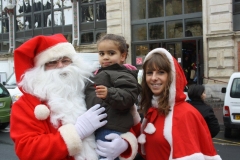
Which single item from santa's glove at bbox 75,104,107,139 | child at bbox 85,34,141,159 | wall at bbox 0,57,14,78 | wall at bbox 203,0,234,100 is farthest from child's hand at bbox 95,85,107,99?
wall at bbox 0,57,14,78

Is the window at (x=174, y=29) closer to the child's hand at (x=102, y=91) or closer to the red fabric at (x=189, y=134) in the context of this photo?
the red fabric at (x=189, y=134)

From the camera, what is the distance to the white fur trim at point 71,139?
2.16m

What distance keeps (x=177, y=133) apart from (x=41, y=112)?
3.15 feet

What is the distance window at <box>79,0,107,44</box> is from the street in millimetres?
13139

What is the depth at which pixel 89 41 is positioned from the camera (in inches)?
869

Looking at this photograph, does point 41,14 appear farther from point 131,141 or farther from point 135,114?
point 131,141

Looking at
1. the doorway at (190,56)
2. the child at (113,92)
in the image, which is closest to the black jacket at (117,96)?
the child at (113,92)

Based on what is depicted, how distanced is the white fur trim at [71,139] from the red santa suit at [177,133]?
50cm

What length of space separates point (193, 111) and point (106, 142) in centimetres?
67

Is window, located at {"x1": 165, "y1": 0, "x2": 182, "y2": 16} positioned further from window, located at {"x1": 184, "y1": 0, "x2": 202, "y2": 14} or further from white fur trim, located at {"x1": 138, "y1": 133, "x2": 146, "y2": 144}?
white fur trim, located at {"x1": 138, "y1": 133, "x2": 146, "y2": 144}

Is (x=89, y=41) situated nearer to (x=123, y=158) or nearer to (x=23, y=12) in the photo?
(x=23, y=12)

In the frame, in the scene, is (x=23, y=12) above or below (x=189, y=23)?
above

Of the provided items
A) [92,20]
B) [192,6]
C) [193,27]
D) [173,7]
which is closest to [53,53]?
[193,27]

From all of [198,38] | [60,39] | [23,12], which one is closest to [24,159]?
[60,39]
